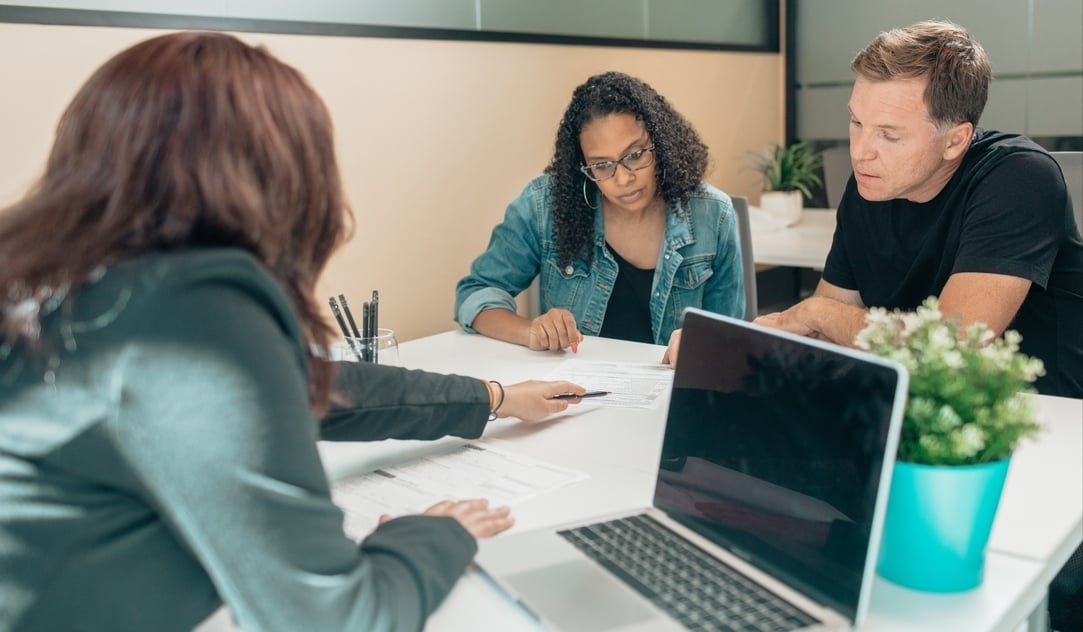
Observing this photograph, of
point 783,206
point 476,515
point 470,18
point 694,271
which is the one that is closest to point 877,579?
point 476,515

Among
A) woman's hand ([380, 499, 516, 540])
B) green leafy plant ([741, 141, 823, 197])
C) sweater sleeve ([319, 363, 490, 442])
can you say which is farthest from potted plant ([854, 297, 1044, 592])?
green leafy plant ([741, 141, 823, 197])

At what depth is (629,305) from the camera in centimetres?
238

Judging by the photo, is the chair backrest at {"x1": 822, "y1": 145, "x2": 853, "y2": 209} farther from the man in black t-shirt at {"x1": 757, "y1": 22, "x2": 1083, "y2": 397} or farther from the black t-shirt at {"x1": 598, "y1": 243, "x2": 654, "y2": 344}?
the man in black t-shirt at {"x1": 757, "y1": 22, "x2": 1083, "y2": 397}

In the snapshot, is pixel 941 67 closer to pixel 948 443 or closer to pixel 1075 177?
pixel 1075 177

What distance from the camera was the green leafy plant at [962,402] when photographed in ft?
2.99

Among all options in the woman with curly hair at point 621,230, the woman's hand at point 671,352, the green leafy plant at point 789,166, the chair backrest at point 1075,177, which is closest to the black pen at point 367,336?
the woman with curly hair at point 621,230

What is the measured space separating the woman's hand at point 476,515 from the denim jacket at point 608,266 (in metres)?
1.15

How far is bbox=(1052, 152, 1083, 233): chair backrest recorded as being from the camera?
2.43m

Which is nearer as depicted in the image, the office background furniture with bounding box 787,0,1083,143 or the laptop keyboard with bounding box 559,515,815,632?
the laptop keyboard with bounding box 559,515,815,632

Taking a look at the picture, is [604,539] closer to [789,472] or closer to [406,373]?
[789,472]

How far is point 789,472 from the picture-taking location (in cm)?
98

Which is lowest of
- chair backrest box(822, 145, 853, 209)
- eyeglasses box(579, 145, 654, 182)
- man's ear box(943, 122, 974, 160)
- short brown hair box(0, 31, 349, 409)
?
chair backrest box(822, 145, 853, 209)

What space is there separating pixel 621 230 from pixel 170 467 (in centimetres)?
176

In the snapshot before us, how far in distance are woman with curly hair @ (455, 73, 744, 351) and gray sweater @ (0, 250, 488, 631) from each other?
1471mm
